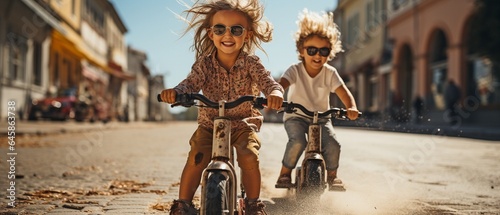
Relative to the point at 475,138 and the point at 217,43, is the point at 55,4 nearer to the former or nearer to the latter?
the point at 475,138

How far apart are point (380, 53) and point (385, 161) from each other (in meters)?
24.1

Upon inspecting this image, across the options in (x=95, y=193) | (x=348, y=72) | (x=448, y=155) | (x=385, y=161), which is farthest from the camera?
(x=348, y=72)

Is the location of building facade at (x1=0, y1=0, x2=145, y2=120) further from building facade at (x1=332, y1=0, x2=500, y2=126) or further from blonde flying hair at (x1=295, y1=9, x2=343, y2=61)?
blonde flying hair at (x1=295, y1=9, x2=343, y2=61)

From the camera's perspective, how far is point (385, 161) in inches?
332

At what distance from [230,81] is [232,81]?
0.5 inches

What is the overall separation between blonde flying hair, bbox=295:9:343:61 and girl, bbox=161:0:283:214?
1.16 m

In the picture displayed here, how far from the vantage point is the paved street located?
4.29 meters

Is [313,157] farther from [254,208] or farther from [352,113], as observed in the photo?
[254,208]

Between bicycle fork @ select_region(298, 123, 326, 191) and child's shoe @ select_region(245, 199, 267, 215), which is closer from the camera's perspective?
child's shoe @ select_region(245, 199, 267, 215)

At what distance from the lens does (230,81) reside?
3.43 m

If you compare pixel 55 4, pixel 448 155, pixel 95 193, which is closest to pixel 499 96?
pixel 448 155

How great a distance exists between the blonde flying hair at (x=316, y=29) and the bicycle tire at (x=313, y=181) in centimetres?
107

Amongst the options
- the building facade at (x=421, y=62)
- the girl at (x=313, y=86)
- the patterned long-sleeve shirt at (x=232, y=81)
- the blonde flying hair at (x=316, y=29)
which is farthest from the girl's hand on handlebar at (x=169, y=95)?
the building facade at (x=421, y=62)

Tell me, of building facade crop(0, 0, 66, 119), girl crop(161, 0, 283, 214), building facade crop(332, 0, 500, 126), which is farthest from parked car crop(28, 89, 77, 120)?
girl crop(161, 0, 283, 214)
